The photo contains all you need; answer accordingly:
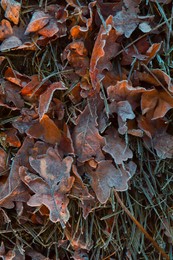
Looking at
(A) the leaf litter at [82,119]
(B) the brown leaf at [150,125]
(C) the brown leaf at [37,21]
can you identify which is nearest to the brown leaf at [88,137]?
(A) the leaf litter at [82,119]

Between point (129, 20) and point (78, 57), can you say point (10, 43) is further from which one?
point (129, 20)

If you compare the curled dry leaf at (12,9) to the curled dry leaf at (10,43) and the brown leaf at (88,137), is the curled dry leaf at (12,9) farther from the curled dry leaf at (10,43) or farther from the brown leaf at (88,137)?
the brown leaf at (88,137)

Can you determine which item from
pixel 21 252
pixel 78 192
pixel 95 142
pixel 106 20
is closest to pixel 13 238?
pixel 21 252

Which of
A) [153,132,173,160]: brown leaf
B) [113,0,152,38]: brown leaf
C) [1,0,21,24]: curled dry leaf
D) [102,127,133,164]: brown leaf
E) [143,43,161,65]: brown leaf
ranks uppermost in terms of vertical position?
[1,0,21,24]: curled dry leaf

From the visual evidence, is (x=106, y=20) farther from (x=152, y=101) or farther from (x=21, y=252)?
(x=21, y=252)

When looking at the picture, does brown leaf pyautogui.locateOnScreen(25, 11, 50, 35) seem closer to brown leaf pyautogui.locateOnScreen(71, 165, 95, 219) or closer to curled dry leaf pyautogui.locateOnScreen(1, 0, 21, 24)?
curled dry leaf pyautogui.locateOnScreen(1, 0, 21, 24)

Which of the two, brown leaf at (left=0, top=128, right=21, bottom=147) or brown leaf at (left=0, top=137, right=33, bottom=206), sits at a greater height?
brown leaf at (left=0, top=128, right=21, bottom=147)

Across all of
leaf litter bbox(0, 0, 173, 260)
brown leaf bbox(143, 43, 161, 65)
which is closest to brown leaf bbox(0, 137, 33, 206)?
leaf litter bbox(0, 0, 173, 260)
